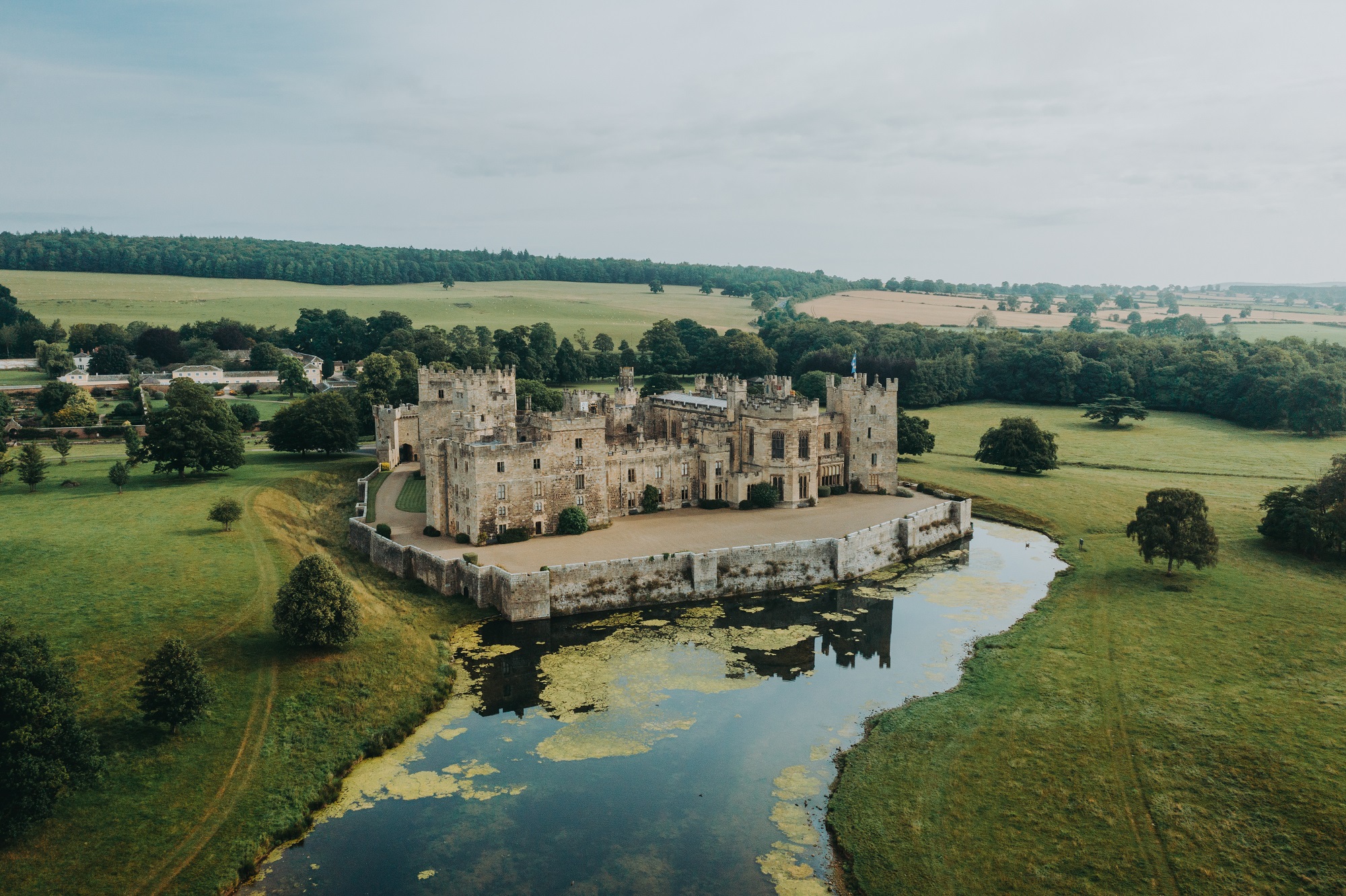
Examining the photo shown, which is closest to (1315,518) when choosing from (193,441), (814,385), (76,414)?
(814,385)

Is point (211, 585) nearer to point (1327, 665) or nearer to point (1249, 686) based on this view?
point (1249, 686)

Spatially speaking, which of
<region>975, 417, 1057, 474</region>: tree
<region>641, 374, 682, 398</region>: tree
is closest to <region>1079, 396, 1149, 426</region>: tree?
<region>975, 417, 1057, 474</region>: tree

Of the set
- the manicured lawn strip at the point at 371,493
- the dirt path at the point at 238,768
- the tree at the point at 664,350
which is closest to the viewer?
the dirt path at the point at 238,768

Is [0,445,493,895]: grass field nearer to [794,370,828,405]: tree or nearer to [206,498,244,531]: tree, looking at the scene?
[206,498,244,531]: tree

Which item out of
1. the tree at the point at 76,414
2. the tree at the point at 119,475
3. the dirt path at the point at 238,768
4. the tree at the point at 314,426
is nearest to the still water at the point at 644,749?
the dirt path at the point at 238,768

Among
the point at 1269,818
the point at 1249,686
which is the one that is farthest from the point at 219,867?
the point at 1249,686

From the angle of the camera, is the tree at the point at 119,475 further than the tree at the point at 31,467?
Yes

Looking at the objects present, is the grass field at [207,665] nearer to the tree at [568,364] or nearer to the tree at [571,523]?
the tree at [571,523]
